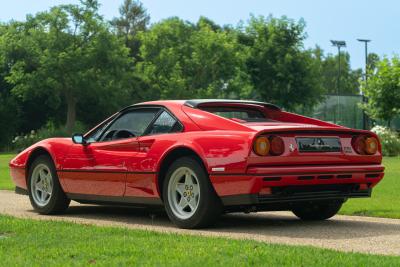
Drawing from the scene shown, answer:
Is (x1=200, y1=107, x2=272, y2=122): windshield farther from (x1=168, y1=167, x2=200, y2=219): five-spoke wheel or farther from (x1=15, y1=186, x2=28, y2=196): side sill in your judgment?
(x1=15, y1=186, x2=28, y2=196): side sill

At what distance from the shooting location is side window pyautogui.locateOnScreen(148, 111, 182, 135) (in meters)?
7.71

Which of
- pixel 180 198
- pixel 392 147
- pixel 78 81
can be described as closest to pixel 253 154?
pixel 180 198

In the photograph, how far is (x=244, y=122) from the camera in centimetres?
739

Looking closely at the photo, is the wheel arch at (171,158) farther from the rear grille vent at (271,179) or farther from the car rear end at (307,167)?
the rear grille vent at (271,179)

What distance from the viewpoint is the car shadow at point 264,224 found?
692 cm

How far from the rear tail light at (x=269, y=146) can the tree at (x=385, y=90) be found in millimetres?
35067

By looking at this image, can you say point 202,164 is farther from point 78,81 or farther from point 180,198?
point 78,81

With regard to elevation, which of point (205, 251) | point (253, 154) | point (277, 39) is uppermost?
point (277, 39)

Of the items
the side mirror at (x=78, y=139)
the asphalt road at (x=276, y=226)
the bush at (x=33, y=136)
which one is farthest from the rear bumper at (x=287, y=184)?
the bush at (x=33, y=136)

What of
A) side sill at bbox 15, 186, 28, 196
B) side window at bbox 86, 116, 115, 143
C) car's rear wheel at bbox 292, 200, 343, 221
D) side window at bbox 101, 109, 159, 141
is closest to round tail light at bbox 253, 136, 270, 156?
car's rear wheel at bbox 292, 200, 343, 221

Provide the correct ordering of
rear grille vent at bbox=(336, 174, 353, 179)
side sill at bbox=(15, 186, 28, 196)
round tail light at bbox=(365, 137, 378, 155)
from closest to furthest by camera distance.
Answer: rear grille vent at bbox=(336, 174, 353, 179) < round tail light at bbox=(365, 137, 378, 155) < side sill at bbox=(15, 186, 28, 196)

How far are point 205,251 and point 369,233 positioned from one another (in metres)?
2.25

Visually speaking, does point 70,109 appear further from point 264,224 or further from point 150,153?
point 264,224

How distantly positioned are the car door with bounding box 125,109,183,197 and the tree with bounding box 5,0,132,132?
152 feet
